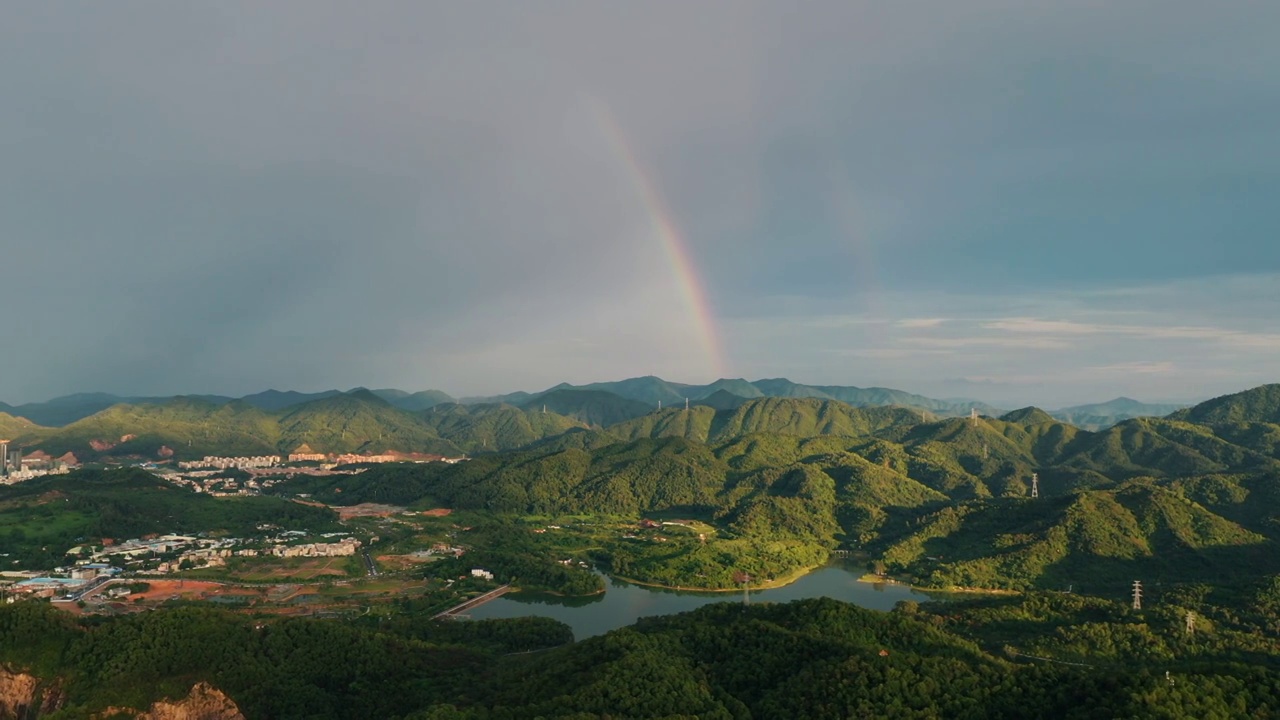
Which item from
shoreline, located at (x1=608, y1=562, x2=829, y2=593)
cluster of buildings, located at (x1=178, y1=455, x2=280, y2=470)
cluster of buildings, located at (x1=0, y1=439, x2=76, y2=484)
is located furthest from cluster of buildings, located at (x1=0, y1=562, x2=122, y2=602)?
cluster of buildings, located at (x1=178, y1=455, x2=280, y2=470)

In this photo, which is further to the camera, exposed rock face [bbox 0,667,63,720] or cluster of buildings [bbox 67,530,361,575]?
cluster of buildings [bbox 67,530,361,575]

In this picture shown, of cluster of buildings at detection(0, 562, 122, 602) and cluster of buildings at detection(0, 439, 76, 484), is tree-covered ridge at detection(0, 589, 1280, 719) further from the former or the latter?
cluster of buildings at detection(0, 439, 76, 484)

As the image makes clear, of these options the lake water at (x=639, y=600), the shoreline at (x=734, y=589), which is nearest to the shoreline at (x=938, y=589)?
the lake water at (x=639, y=600)

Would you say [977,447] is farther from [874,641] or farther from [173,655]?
[173,655]

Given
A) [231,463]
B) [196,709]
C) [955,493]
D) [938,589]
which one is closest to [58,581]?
[196,709]

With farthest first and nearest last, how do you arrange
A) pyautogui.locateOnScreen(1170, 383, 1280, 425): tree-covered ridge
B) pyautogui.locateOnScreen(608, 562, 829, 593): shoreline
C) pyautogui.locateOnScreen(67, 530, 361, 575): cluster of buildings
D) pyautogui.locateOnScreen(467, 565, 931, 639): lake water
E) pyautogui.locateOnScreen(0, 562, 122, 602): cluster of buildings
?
pyautogui.locateOnScreen(1170, 383, 1280, 425): tree-covered ridge
pyautogui.locateOnScreen(67, 530, 361, 575): cluster of buildings
pyautogui.locateOnScreen(608, 562, 829, 593): shoreline
pyautogui.locateOnScreen(467, 565, 931, 639): lake water
pyautogui.locateOnScreen(0, 562, 122, 602): cluster of buildings

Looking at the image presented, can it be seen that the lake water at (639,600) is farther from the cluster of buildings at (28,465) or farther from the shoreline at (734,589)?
the cluster of buildings at (28,465)

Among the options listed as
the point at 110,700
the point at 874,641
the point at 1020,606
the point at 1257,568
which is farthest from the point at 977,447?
the point at 110,700
